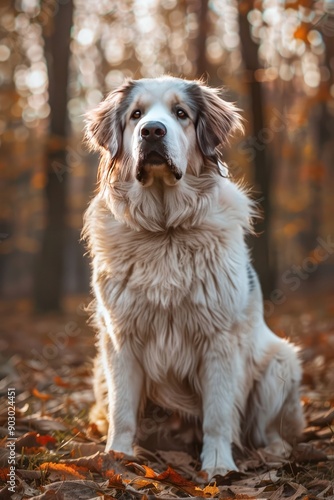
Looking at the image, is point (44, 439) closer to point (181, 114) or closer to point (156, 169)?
point (156, 169)

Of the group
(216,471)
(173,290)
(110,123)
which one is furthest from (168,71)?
(216,471)

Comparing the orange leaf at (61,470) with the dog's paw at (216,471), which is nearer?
the orange leaf at (61,470)

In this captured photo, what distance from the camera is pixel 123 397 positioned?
364cm

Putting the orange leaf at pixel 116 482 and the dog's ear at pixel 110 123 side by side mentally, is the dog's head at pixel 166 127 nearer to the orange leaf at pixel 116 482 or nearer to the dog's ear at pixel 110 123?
the dog's ear at pixel 110 123

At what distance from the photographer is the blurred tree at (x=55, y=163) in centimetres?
1147

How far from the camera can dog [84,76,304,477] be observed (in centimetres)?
356

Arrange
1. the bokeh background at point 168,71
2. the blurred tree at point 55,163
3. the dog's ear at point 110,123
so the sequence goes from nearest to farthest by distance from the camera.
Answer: the dog's ear at point 110,123
the bokeh background at point 168,71
the blurred tree at point 55,163

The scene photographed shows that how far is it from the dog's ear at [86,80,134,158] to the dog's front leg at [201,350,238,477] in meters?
1.47

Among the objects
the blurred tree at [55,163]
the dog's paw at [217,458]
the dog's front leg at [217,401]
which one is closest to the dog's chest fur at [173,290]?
the dog's front leg at [217,401]

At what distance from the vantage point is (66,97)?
12.0 metres

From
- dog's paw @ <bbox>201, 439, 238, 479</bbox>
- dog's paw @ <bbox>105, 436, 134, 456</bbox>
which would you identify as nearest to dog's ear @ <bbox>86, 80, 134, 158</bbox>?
dog's paw @ <bbox>105, 436, 134, 456</bbox>

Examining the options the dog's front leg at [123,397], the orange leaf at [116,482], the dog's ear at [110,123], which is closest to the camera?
the orange leaf at [116,482]

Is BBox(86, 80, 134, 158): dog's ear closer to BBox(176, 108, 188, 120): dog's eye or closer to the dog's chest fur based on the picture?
BBox(176, 108, 188, 120): dog's eye

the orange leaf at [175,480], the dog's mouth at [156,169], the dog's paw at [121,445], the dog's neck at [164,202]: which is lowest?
the dog's paw at [121,445]
